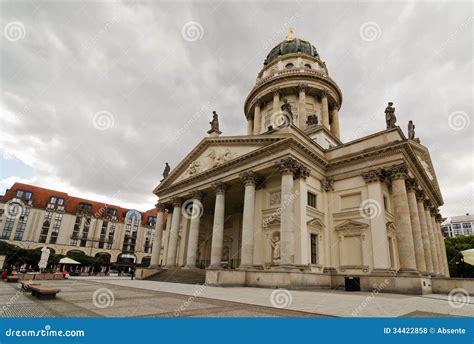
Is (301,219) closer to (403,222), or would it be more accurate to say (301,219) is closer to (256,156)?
(256,156)

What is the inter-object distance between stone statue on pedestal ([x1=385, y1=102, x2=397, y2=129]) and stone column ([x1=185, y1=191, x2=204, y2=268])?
63.5 feet

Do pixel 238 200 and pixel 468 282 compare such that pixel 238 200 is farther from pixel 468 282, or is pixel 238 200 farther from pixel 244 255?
pixel 468 282

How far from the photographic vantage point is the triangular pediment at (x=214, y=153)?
25312 mm

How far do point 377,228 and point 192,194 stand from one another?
18.3 m

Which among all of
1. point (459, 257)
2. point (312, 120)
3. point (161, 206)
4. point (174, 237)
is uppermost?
point (312, 120)

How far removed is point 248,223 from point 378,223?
10.1 metres

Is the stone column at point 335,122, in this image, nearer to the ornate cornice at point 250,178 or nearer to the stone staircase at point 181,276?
the ornate cornice at point 250,178

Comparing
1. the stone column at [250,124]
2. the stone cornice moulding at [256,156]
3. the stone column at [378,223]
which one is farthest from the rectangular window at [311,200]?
the stone column at [250,124]

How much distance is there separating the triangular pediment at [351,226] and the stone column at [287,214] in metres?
5.53

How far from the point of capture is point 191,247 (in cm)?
2819

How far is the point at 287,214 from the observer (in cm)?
2078

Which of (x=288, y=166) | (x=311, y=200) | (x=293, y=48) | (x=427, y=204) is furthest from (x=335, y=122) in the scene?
(x=288, y=166)

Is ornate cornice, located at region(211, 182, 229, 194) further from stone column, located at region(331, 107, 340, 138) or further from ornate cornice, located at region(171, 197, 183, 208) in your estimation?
stone column, located at region(331, 107, 340, 138)

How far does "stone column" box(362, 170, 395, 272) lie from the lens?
20516mm
